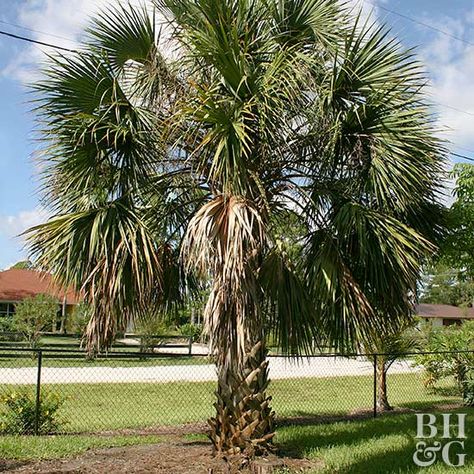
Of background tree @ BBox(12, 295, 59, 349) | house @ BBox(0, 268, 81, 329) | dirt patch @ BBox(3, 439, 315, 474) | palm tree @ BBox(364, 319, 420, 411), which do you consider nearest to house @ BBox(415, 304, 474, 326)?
house @ BBox(0, 268, 81, 329)

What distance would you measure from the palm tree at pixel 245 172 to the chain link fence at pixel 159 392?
996 mm

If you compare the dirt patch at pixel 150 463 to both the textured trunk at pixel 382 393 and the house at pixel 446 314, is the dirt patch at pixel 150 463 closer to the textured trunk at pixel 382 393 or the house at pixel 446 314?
the textured trunk at pixel 382 393

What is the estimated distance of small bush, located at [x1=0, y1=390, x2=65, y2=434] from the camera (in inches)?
338

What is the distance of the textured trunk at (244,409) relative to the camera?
6.40 m

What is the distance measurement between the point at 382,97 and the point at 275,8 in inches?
63.1

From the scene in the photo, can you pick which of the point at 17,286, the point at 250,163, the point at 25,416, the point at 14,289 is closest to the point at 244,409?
the point at 250,163

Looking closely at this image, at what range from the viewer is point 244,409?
643 cm

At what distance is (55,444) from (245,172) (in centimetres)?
430

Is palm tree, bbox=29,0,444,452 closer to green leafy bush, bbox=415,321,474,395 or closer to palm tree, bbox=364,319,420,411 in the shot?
palm tree, bbox=364,319,420,411

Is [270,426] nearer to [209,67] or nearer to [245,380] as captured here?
[245,380]

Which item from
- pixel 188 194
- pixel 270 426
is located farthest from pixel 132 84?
pixel 270 426

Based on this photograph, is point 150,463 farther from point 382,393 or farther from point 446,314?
point 446,314

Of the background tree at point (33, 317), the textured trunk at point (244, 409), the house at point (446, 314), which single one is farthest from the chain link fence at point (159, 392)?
the house at point (446, 314)

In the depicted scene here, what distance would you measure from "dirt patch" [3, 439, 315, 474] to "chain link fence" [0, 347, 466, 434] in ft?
3.69
